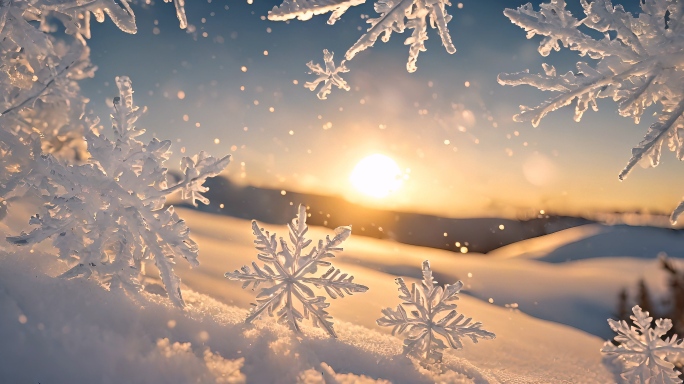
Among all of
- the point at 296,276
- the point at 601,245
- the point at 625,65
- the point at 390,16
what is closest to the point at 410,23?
the point at 390,16

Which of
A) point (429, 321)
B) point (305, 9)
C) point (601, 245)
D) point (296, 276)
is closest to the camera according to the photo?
point (305, 9)

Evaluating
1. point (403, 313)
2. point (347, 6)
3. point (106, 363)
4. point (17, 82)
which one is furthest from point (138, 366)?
point (17, 82)

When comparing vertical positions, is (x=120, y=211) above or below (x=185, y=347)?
above

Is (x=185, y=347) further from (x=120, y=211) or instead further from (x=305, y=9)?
(x=305, y=9)

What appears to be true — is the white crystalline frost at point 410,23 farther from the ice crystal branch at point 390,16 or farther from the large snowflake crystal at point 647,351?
the large snowflake crystal at point 647,351

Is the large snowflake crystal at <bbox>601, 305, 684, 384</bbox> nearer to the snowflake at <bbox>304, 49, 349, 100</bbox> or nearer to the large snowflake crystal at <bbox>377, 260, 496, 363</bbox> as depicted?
the large snowflake crystal at <bbox>377, 260, 496, 363</bbox>

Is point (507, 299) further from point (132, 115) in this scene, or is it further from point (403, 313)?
point (132, 115)

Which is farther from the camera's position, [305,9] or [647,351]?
[647,351]

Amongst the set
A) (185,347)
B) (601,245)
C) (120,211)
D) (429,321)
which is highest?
(601,245)
